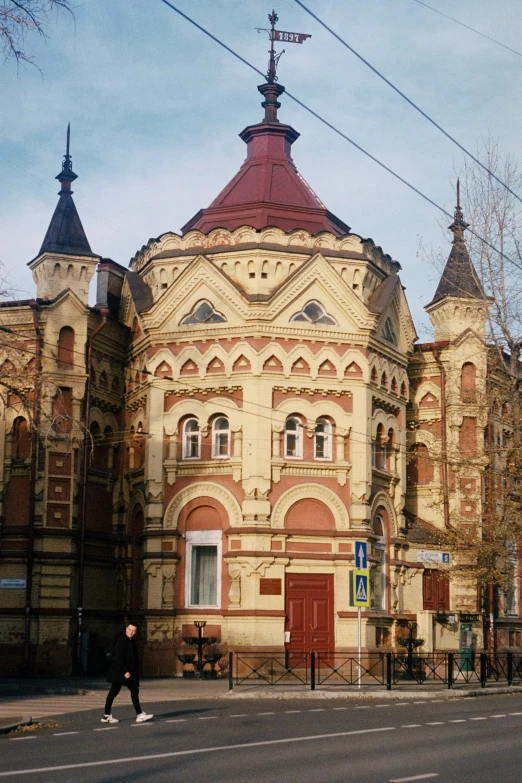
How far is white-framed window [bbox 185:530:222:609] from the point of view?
34219 mm

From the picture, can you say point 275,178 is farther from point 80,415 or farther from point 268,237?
point 80,415

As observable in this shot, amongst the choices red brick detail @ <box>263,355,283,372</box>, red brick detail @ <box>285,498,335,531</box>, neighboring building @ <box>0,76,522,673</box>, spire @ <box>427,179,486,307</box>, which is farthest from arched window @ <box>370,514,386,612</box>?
spire @ <box>427,179,486,307</box>

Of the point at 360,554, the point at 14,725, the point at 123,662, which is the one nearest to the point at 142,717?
the point at 123,662

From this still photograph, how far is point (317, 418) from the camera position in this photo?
3503 centimetres

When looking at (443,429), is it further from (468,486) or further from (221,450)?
(221,450)

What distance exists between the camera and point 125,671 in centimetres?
1892

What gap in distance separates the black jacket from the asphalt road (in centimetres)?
75

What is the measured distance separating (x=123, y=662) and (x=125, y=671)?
7.1 inches

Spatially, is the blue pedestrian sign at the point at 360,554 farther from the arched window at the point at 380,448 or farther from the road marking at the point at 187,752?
the road marking at the point at 187,752

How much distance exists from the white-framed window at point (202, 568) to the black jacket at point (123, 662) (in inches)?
583

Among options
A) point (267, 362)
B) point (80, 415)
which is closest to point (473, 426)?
point (267, 362)

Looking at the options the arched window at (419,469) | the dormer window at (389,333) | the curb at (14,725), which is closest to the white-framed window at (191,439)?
the dormer window at (389,333)

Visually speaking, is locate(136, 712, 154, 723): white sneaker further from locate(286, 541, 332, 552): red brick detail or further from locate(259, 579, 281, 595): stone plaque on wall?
locate(286, 541, 332, 552): red brick detail

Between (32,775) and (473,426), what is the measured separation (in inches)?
1180
